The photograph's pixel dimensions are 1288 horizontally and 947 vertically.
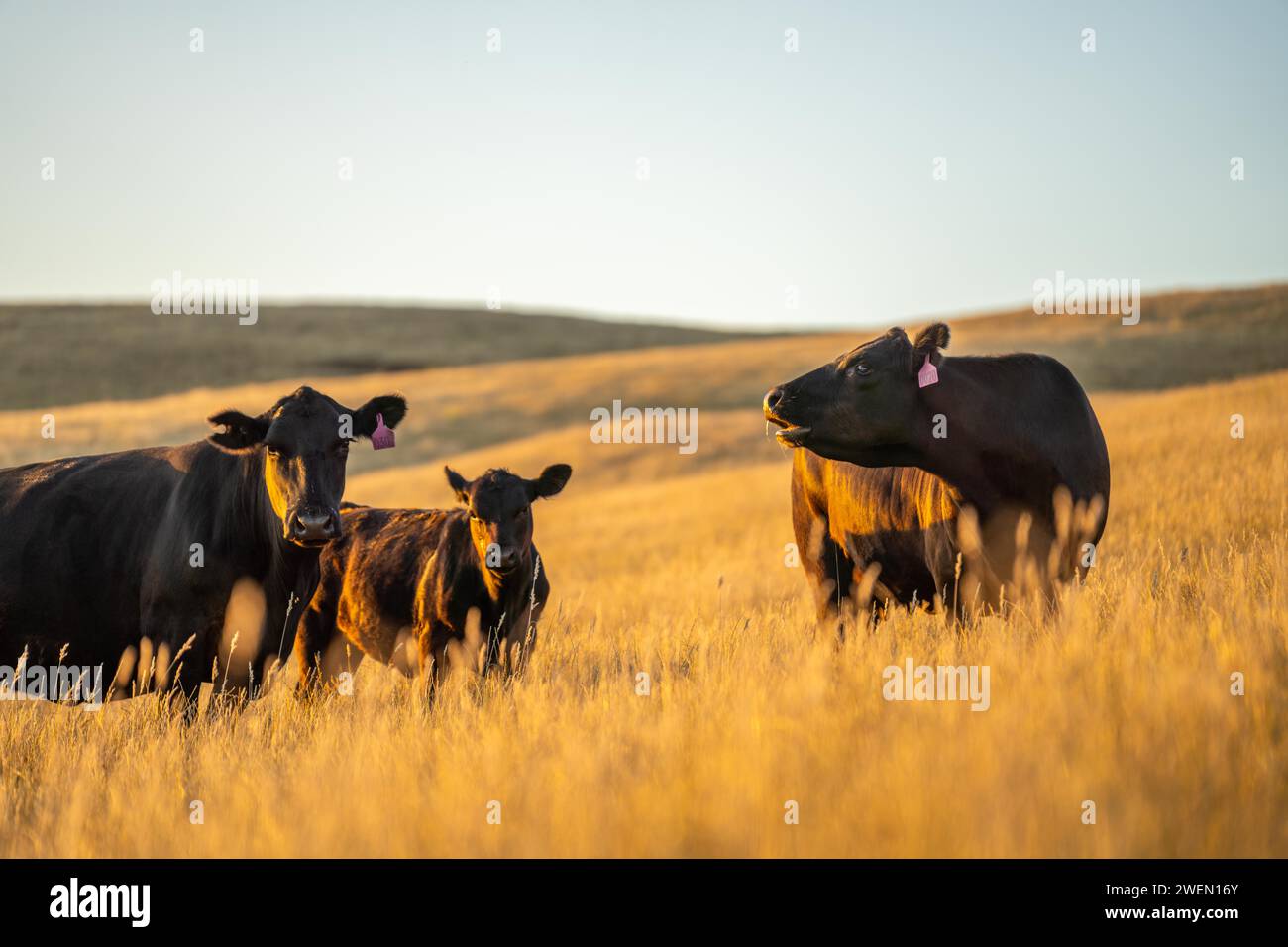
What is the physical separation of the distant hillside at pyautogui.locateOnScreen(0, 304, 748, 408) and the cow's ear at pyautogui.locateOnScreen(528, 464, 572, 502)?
2213 inches

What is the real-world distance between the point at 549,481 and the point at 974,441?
3.35m

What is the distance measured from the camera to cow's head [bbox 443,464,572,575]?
760 centimetres

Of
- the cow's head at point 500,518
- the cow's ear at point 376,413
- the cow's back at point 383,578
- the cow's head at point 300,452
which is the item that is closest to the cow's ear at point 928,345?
Answer: the cow's head at point 500,518

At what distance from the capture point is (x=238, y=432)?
21.1 feet

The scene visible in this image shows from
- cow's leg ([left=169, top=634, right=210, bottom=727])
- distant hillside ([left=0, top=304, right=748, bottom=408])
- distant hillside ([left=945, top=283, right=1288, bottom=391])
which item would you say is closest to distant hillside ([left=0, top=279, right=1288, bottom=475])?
distant hillside ([left=945, top=283, right=1288, bottom=391])

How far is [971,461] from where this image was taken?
6.57 metres

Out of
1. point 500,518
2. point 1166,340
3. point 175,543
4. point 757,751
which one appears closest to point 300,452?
point 175,543

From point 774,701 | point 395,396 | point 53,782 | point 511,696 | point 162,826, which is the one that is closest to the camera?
point 162,826

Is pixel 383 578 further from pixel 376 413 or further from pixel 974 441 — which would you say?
pixel 974 441
